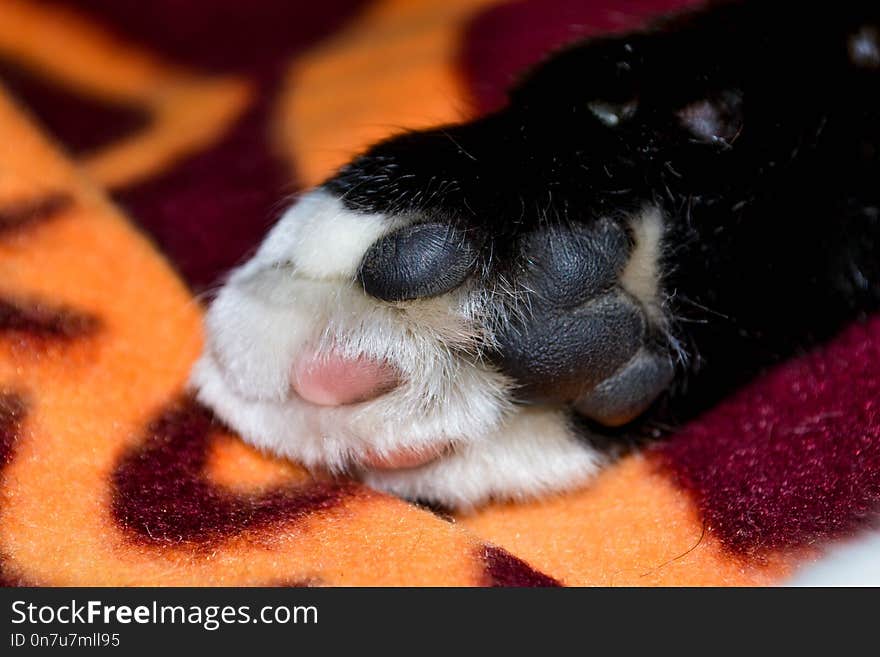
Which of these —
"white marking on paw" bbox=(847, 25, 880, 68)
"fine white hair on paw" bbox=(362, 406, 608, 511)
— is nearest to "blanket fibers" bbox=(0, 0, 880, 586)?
"fine white hair on paw" bbox=(362, 406, 608, 511)

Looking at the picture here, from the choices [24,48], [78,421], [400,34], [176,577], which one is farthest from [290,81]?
[176,577]

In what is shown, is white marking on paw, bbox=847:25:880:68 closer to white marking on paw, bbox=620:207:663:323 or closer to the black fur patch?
the black fur patch

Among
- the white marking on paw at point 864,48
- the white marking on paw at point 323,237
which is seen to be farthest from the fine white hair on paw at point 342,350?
the white marking on paw at point 864,48

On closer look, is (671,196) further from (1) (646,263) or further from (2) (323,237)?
(2) (323,237)

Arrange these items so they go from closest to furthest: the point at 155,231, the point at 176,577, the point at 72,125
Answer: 1. the point at 176,577
2. the point at 155,231
3. the point at 72,125

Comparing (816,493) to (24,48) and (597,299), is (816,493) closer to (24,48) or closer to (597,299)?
(597,299)

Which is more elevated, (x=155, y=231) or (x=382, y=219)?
(x=382, y=219)
